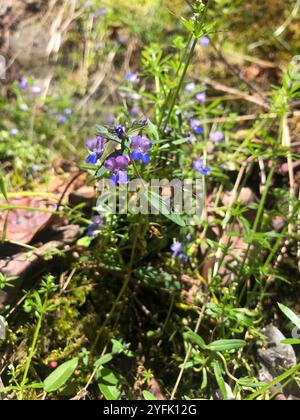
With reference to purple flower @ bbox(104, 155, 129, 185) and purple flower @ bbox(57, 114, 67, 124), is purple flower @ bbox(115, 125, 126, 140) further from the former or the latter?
purple flower @ bbox(57, 114, 67, 124)

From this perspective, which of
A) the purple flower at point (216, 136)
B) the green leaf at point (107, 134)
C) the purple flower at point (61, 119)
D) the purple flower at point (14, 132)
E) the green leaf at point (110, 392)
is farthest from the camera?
the purple flower at point (61, 119)

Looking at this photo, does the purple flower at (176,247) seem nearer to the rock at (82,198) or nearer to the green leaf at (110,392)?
the rock at (82,198)

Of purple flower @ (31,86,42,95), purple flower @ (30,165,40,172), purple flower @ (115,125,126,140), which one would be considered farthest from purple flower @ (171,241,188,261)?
purple flower @ (31,86,42,95)

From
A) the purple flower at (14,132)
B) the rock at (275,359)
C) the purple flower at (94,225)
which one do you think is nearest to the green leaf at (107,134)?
the purple flower at (94,225)

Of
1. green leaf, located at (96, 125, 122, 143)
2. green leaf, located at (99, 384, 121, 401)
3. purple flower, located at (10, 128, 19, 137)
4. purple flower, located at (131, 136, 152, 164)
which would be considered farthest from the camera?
purple flower, located at (10, 128, 19, 137)
